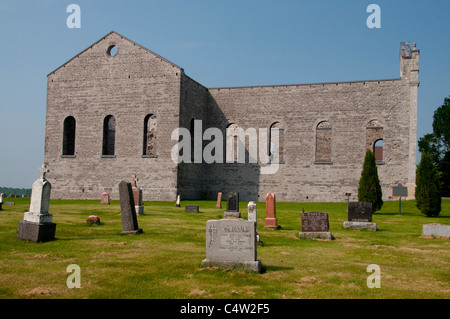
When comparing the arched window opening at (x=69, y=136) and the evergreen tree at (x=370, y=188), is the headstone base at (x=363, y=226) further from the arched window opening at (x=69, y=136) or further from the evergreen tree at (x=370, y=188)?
the arched window opening at (x=69, y=136)

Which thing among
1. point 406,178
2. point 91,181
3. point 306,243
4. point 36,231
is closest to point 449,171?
point 406,178

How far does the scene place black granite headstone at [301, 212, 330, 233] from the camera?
11352 mm

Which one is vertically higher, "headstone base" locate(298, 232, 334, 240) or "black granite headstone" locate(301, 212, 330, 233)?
"black granite headstone" locate(301, 212, 330, 233)

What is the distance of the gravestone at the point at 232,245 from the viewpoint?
702 centimetres

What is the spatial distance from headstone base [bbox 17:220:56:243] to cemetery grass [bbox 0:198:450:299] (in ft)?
0.74

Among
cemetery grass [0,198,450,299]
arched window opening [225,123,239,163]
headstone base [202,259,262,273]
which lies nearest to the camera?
cemetery grass [0,198,450,299]

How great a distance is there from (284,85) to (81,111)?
1433 cm

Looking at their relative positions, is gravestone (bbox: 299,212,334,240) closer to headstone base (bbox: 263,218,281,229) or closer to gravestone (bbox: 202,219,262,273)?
headstone base (bbox: 263,218,281,229)

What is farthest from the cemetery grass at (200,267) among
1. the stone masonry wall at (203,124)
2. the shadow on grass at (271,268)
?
the stone masonry wall at (203,124)

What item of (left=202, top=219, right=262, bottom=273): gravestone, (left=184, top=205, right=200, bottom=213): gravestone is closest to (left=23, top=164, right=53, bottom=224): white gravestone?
(left=202, top=219, right=262, bottom=273): gravestone

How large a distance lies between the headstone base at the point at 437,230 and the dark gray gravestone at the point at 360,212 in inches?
78.8

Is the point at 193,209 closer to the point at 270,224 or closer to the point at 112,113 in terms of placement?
the point at 270,224

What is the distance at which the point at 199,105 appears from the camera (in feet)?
98.7
